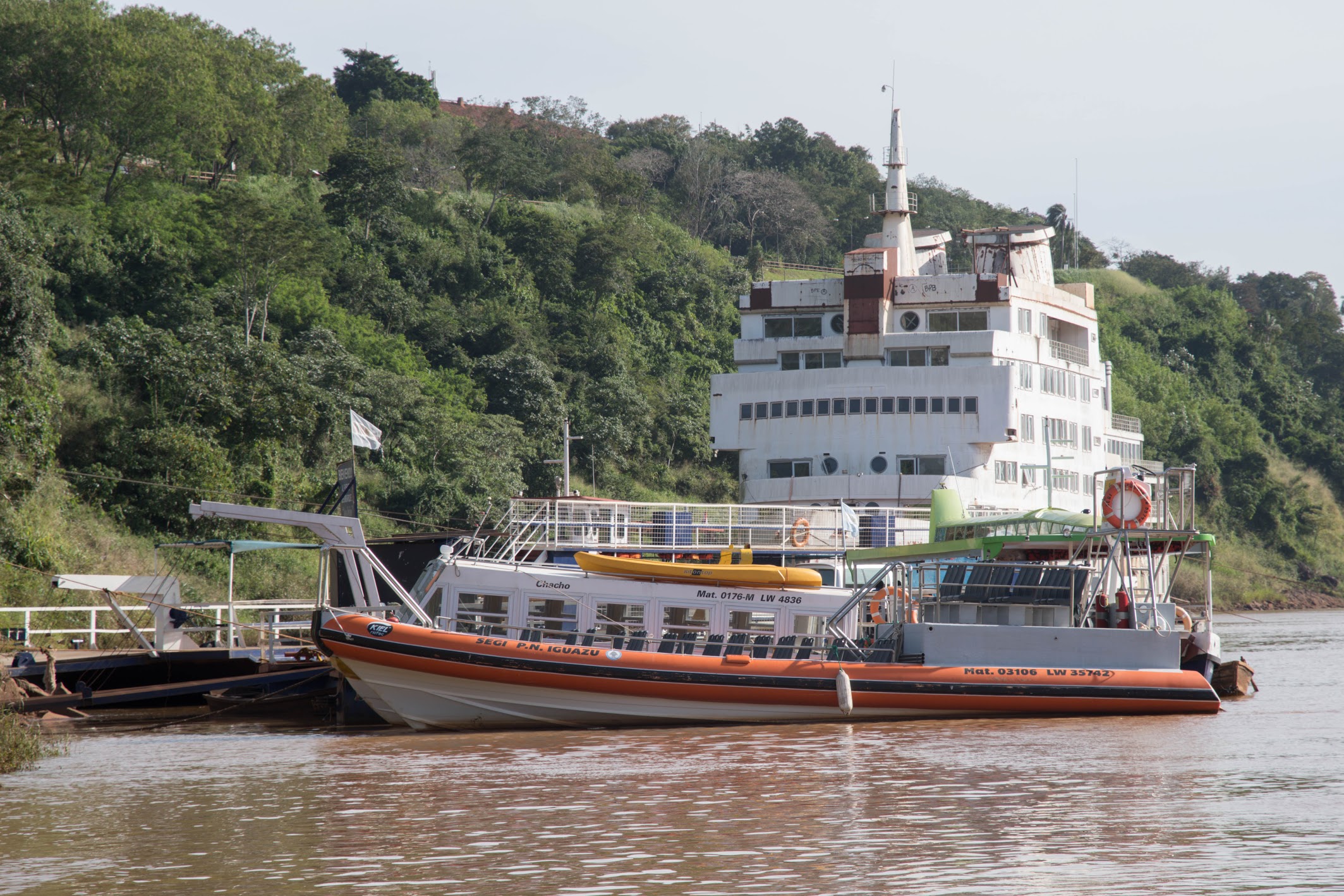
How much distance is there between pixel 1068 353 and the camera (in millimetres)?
52188

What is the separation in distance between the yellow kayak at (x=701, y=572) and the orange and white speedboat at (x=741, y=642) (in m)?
0.05

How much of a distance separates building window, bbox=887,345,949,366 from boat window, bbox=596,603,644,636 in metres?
23.1

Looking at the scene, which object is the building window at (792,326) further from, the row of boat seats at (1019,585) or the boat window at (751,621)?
the boat window at (751,621)

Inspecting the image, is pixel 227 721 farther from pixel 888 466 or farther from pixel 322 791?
pixel 888 466

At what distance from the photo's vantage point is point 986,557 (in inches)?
1203

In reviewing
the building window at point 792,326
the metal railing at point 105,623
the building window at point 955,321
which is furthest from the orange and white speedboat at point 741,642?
the building window at point 792,326

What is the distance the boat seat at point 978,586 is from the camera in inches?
1054

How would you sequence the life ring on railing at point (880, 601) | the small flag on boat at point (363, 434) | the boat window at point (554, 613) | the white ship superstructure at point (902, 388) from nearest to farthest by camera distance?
the boat window at point (554, 613)
the life ring on railing at point (880, 601)
the small flag on boat at point (363, 434)
the white ship superstructure at point (902, 388)

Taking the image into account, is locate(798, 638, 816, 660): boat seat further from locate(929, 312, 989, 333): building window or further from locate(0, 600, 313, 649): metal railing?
locate(929, 312, 989, 333): building window

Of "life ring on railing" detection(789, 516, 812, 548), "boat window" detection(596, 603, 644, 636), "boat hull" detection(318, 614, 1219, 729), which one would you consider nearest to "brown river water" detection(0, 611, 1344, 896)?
"boat hull" detection(318, 614, 1219, 729)

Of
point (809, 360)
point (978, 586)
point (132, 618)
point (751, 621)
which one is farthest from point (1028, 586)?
point (809, 360)

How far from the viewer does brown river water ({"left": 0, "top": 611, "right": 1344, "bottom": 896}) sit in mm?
12719

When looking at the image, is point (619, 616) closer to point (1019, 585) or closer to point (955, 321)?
point (1019, 585)

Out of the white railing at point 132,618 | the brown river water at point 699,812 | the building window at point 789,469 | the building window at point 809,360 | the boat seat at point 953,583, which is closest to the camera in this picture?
the brown river water at point 699,812
